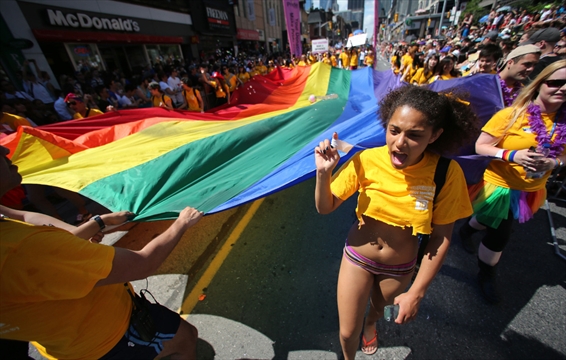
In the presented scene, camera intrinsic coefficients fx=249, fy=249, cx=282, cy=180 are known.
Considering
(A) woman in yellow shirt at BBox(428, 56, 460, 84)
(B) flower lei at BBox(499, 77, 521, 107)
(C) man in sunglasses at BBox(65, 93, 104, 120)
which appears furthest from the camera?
(A) woman in yellow shirt at BBox(428, 56, 460, 84)

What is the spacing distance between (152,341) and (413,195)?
1.70m

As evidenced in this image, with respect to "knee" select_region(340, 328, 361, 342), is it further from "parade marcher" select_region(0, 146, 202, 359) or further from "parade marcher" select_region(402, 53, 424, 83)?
"parade marcher" select_region(402, 53, 424, 83)

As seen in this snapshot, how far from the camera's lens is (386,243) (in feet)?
4.87

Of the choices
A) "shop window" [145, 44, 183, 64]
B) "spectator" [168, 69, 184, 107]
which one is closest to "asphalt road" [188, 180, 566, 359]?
"spectator" [168, 69, 184, 107]

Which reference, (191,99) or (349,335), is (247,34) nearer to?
(191,99)

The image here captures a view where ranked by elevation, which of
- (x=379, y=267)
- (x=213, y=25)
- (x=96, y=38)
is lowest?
(x=379, y=267)

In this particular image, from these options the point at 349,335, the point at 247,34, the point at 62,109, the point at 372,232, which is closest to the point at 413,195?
the point at 372,232

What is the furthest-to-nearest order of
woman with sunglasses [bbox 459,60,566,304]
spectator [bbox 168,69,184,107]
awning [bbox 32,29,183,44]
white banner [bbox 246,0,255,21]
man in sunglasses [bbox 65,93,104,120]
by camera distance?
white banner [bbox 246,0,255,21]
awning [bbox 32,29,183,44]
spectator [bbox 168,69,184,107]
man in sunglasses [bbox 65,93,104,120]
woman with sunglasses [bbox 459,60,566,304]

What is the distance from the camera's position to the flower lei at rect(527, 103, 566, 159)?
1734 millimetres

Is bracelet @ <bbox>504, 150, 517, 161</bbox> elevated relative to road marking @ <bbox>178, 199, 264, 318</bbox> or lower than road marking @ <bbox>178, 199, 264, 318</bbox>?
elevated

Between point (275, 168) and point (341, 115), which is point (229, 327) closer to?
point (275, 168)

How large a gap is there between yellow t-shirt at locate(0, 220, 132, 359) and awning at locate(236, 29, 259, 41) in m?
27.6

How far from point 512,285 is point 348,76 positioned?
5.03 m

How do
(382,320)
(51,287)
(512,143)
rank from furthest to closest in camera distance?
(382,320), (512,143), (51,287)
